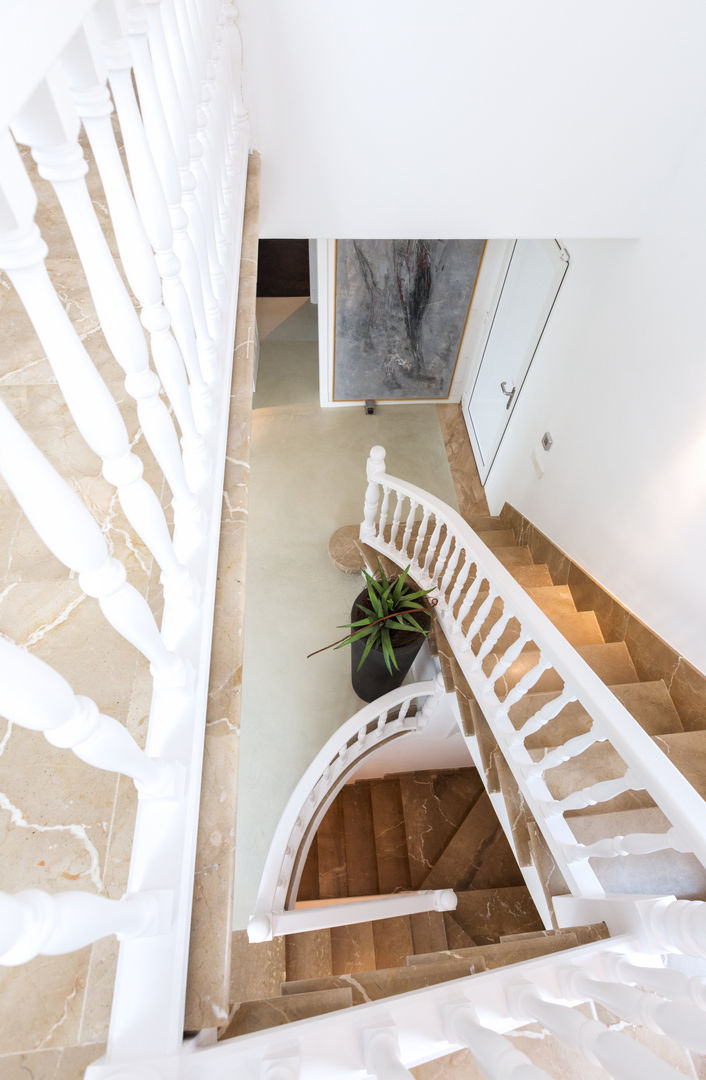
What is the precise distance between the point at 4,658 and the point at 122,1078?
58cm

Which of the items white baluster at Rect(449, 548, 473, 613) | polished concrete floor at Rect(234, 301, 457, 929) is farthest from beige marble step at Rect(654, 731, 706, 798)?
polished concrete floor at Rect(234, 301, 457, 929)

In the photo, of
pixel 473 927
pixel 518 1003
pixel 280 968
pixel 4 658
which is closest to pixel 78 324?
pixel 4 658

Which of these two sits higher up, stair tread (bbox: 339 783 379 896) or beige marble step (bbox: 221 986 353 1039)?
stair tread (bbox: 339 783 379 896)

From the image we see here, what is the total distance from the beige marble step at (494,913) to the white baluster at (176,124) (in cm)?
412

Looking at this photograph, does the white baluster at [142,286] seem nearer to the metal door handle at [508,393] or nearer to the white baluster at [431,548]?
the white baluster at [431,548]

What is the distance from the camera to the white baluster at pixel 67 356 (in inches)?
16.1

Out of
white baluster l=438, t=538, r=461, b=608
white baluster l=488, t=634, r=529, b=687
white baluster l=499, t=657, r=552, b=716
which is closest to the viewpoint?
white baluster l=499, t=657, r=552, b=716

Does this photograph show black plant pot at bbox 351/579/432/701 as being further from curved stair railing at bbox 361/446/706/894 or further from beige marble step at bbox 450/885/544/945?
beige marble step at bbox 450/885/544/945

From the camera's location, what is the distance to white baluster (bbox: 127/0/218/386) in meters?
0.67

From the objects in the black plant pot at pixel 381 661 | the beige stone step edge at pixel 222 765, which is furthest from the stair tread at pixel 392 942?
the beige stone step edge at pixel 222 765

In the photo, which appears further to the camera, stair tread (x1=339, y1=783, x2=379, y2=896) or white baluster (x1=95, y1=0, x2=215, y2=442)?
stair tread (x1=339, y1=783, x2=379, y2=896)

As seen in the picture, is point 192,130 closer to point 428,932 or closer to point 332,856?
point 428,932

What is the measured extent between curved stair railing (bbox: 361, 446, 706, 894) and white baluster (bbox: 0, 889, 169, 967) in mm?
1061

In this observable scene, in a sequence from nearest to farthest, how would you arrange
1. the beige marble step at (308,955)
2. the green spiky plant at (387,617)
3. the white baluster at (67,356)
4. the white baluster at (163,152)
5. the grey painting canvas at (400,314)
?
the white baluster at (67,356) < the white baluster at (163,152) < the green spiky plant at (387,617) < the beige marble step at (308,955) < the grey painting canvas at (400,314)
